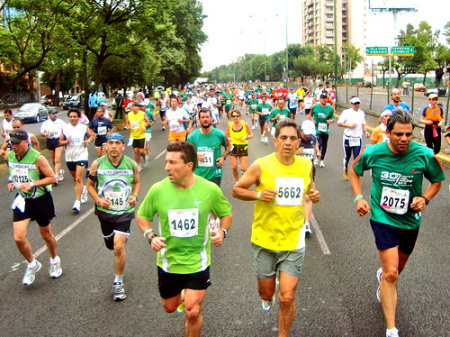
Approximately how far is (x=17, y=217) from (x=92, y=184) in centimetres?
104

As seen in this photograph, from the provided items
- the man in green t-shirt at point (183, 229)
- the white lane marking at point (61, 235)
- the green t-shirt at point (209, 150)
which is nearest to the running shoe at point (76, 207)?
the white lane marking at point (61, 235)

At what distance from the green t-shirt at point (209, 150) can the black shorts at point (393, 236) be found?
3.59m

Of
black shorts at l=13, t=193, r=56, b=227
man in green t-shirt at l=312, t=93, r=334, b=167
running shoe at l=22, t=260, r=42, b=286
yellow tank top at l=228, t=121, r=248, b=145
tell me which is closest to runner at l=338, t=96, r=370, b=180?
man in green t-shirt at l=312, t=93, r=334, b=167

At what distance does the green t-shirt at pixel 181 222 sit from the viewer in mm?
3703

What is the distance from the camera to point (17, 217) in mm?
5453

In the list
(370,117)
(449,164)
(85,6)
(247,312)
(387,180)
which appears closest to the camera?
(387,180)

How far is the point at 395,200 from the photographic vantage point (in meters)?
4.22

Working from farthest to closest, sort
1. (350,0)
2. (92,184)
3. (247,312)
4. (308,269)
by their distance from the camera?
1. (350,0)
2. (308,269)
3. (92,184)
4. (247,312)

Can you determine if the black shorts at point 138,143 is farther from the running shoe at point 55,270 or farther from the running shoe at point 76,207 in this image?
the running shoe at point 55,270

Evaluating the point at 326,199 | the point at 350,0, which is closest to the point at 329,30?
the point at 350,0

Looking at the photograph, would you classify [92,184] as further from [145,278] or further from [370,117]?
[370,117]

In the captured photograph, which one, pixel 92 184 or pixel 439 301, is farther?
pixel 92 184

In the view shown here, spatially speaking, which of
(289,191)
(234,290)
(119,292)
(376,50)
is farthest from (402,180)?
(376,50)

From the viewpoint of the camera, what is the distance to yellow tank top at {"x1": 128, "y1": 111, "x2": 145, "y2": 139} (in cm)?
1270
